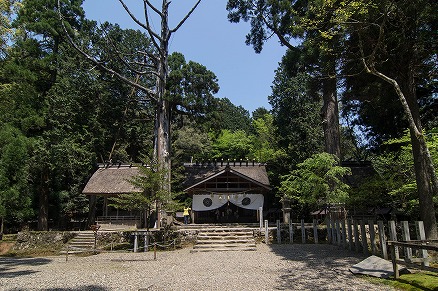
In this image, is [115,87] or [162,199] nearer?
[162,199]

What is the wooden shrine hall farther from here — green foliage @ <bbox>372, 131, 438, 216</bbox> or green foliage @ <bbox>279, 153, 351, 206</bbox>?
green foliage @ <bbox>372, 131, 438, 216</bbox>

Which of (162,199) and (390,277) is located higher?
(162,199)

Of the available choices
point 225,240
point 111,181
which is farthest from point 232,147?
point 225,240

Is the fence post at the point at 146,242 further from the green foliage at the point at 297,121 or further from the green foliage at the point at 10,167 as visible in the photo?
the green foliage at the point at 297,121

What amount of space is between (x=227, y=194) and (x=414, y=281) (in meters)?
15.4

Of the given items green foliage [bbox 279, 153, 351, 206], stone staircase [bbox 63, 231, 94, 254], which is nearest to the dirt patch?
stone staircase [bbox 63, 231, 94, 254]

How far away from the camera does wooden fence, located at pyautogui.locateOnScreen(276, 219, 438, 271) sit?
23.5 feet

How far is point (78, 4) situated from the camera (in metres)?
27.0

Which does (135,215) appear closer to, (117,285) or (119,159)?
(119,159)

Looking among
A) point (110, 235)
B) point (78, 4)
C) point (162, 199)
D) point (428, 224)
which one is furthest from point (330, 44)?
point (78, 4)

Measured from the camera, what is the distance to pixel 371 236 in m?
9.52

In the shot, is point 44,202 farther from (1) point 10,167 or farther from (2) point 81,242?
(1) point 10,167

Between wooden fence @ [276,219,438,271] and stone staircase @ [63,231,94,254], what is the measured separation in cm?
990

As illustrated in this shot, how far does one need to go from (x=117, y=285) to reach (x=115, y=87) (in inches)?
916
